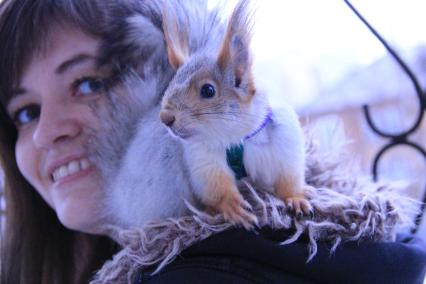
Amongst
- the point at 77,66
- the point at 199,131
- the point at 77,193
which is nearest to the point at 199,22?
the point at 199,131

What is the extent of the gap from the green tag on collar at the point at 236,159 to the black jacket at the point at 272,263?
11cm

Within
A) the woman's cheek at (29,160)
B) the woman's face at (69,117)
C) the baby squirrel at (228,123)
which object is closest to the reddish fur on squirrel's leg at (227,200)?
the baby squirrel at (228,123)

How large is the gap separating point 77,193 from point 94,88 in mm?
212

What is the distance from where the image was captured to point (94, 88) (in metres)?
0.98

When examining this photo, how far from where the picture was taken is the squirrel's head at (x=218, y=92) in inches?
24.9

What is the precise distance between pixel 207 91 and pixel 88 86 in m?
0.41

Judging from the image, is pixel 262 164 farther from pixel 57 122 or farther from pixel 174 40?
pixel 57 122

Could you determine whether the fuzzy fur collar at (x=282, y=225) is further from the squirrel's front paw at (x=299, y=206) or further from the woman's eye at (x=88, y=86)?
the woman's eye at (x=88, y=86)

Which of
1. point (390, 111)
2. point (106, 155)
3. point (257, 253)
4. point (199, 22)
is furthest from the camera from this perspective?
point (390, 111)

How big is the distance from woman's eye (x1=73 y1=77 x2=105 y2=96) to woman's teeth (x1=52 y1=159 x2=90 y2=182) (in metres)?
0.14

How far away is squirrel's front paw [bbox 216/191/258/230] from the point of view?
0.66 metres

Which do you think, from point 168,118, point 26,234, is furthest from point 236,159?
point 26,234

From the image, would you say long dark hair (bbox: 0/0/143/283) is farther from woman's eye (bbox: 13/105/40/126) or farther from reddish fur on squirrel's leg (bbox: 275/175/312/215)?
reddish fur on squirrel's leg (bbox: 275/175/312/215)

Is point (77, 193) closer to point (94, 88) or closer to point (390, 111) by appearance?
point (94, 88)
